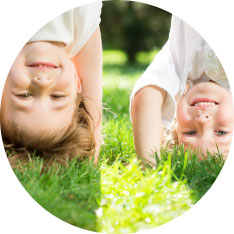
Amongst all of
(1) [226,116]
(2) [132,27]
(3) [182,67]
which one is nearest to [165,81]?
(3) [182,67]

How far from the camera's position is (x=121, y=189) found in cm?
121

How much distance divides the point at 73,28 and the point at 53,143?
341 millimetres

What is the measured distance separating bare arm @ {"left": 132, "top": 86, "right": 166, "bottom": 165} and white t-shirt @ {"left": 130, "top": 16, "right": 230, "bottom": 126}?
0.03 metres

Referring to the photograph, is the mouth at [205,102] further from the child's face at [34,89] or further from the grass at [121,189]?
the child's face at [34,89]

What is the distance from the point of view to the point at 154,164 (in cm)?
128

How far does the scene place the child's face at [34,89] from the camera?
4.02 ft

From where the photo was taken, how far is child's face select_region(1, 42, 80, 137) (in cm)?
123

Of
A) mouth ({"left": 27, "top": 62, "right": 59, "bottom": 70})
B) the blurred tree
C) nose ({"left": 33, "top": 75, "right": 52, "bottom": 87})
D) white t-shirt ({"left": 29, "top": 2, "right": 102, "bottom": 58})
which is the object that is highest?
the blurred tree

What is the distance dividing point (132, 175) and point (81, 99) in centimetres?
28

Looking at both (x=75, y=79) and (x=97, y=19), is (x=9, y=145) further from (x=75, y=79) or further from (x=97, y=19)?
(x=97, y=19)

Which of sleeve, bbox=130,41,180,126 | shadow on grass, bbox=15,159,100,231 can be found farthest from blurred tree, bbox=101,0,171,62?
shadow on grass, bbox=15,159,100,231

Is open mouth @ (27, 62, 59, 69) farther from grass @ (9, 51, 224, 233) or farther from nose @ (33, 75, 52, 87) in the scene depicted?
grass @ (9, 51, 224, 233)

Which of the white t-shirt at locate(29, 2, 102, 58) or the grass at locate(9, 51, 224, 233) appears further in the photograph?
the white t-shirt at locate(29, 2, 102, 58)

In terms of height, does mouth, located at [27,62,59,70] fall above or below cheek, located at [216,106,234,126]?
above
